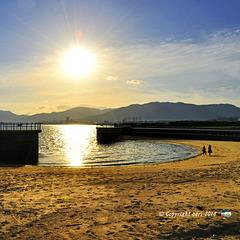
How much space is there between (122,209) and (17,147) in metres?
27.5

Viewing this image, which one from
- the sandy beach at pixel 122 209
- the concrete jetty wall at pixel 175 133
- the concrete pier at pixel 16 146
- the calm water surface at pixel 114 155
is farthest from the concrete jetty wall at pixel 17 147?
the concrete jetty wall at pixel 175 133

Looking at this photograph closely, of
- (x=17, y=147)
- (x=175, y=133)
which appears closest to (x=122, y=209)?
(x=17, y=147)

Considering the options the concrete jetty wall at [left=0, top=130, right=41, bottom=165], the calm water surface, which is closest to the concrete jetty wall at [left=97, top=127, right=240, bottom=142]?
the calm water surface

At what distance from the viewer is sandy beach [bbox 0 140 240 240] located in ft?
22.3

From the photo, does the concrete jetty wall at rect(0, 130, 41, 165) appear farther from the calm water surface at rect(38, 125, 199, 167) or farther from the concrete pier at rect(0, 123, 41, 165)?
the calm water surface at rect(38, 125, 199, 167)

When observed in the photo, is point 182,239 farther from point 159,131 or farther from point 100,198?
point 159,131

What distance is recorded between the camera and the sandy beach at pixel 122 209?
6.81m

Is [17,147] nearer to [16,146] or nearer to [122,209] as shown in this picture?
[16,146]

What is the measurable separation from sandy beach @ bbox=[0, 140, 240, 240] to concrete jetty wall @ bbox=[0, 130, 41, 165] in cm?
1963

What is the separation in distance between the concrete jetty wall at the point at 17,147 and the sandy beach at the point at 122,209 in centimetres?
1963

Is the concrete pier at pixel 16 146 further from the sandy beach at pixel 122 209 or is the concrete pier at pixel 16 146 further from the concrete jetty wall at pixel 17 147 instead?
the sandy beach at pixel 122 209

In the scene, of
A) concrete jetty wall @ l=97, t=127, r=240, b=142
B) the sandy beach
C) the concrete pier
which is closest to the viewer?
the sandy beach

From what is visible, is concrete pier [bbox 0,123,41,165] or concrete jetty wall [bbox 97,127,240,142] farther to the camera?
concrete jetty wall [bbox 97,127,240,142]

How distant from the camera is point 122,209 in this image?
28.7ft
